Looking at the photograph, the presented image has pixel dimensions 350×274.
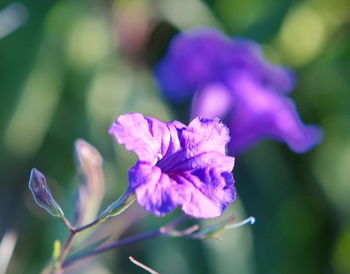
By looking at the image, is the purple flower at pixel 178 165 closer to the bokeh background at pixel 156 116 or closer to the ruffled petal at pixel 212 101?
the ruffled petal at pixel 212 101

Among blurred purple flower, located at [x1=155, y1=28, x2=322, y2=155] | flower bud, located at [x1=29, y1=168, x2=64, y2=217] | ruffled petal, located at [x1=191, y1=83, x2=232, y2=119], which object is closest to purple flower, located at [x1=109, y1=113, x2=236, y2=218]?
flower bud, located at [x1=29, y1=168, x2=64, y2=217]

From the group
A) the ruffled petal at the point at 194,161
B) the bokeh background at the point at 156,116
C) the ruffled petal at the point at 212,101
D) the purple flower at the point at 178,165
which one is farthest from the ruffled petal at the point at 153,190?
the bokeh background at the point at 156,116

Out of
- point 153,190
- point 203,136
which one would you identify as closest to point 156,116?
point 203,136

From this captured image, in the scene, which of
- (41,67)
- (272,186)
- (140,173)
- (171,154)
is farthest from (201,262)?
(140,173)

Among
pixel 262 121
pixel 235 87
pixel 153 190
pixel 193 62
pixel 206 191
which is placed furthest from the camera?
pixel 193 62

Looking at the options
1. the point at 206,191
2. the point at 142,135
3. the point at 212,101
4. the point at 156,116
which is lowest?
the point at 156,116

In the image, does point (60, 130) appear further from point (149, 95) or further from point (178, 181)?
point (178, 181)

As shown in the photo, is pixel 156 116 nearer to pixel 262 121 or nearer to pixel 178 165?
pixel 262 121
